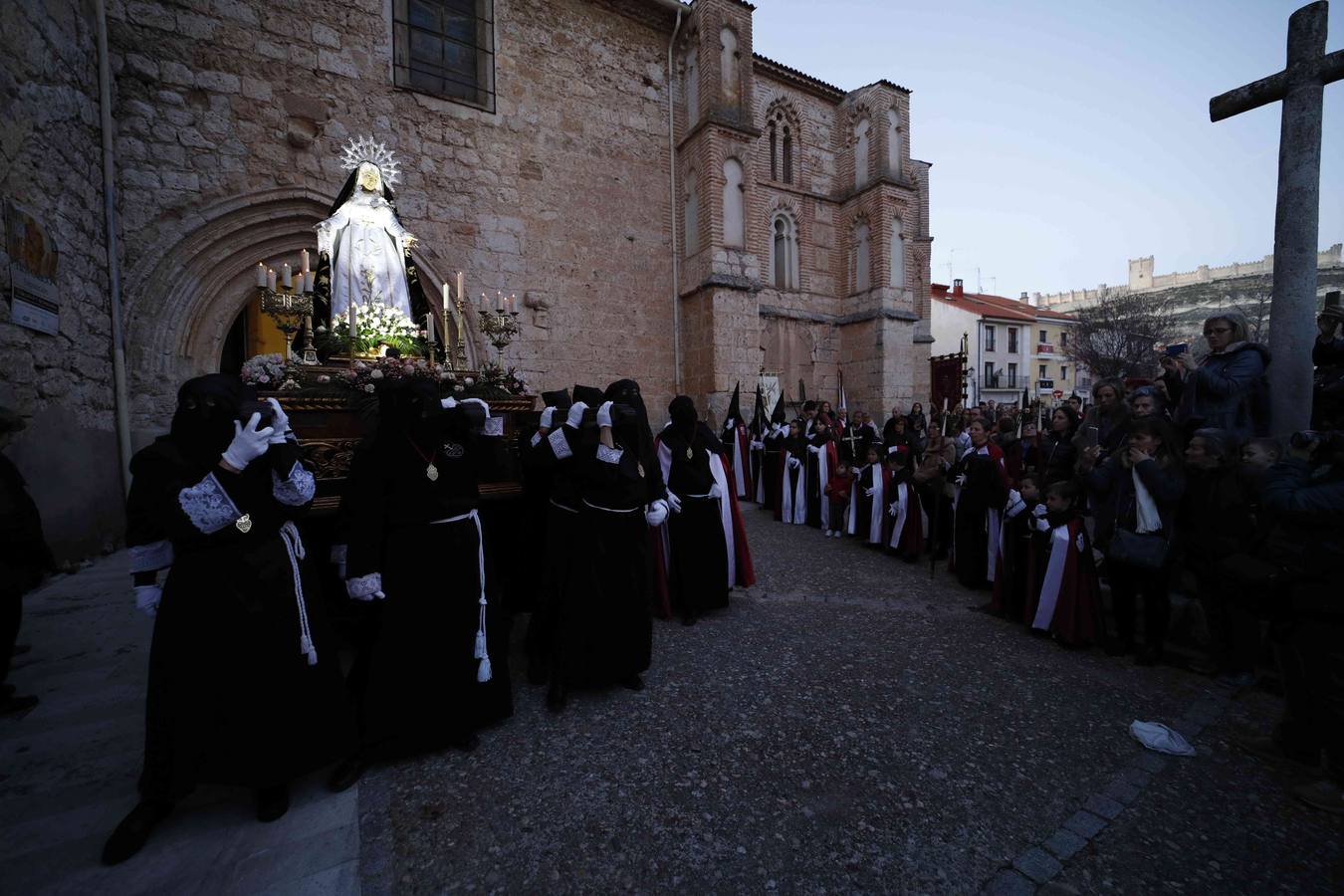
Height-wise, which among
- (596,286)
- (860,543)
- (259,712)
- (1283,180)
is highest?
(596,286)

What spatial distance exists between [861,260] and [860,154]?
2783mm

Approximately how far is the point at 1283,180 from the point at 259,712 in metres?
7.39

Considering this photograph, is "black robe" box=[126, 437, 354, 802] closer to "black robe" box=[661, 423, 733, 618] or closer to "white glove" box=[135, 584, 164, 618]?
"white glove" box=[135, 584, 164, 618]

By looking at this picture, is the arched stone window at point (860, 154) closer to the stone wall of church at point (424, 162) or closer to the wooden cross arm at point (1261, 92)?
the stone wall of church at point (424, 162)

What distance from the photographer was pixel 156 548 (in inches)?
97.0

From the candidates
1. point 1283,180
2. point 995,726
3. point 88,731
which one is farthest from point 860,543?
point 88,731

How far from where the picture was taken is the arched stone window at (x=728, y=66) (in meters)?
11.2

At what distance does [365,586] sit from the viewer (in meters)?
2.59

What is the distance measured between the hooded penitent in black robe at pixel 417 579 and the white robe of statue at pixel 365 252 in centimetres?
308

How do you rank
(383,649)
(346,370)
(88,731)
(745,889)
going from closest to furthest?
(745,889), (383,649), (88,731), (346,370)

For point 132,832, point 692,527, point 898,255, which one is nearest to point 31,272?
point 132,832

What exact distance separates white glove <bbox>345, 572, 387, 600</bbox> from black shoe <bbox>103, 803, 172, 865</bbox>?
1054 millimetres

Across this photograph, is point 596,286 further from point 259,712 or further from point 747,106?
point 259,712

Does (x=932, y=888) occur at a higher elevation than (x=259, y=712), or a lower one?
lower
